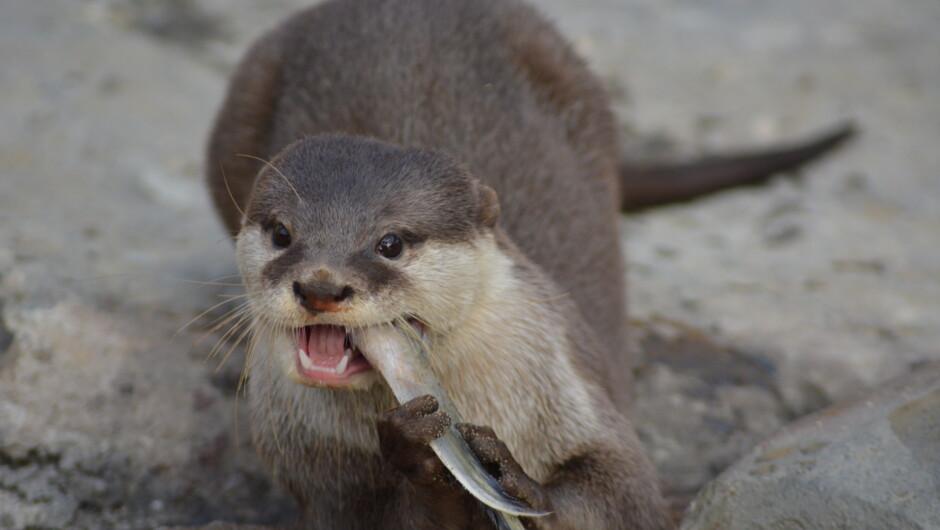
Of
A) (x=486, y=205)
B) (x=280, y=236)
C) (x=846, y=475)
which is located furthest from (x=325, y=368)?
(x=846, y=475)

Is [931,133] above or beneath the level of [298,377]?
beneath

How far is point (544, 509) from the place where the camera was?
157 centimetres

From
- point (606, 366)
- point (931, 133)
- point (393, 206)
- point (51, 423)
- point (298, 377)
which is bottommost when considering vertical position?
point (931, 133)

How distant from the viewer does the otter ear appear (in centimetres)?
171

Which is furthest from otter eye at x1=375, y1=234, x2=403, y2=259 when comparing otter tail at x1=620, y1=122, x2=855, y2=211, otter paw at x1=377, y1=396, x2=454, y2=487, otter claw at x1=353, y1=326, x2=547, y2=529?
otter tail at x1=620, y1=122, x2=855, y2=211

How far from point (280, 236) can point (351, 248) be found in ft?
0.50

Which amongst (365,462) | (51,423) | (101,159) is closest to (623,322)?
(365,462)

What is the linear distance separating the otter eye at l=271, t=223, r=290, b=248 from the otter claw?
0.22 meters

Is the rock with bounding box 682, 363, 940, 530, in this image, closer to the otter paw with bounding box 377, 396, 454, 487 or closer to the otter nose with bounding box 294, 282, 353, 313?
the otter paw with bounding box 377, 396, 454, 487

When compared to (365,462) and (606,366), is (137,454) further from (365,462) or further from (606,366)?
(606,366)

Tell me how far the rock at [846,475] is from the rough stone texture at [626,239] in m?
0.37

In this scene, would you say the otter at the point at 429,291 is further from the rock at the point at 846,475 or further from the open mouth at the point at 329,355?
the rock at the point at 846,475

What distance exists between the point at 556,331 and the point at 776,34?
293 centimetres

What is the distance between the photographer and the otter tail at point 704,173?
10.5ft
